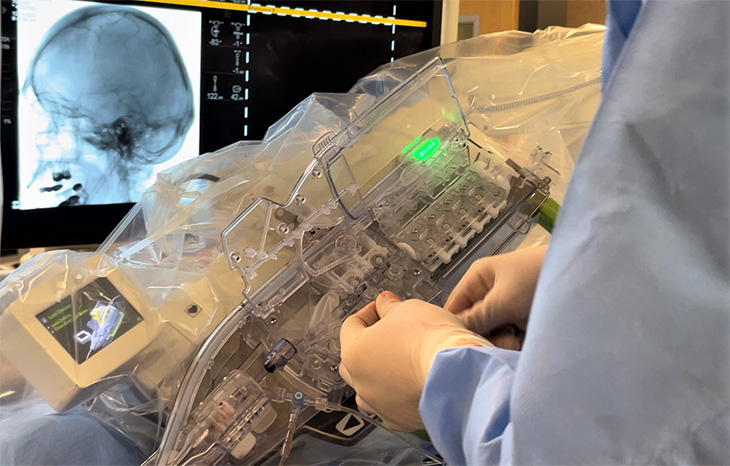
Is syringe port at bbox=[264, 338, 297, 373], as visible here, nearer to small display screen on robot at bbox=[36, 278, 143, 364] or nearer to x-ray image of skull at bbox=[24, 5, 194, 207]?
small display screen on robot at bbox=[36, 278, 143, 364]

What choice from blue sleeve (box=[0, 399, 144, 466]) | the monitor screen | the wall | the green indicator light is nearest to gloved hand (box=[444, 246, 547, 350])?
the green indicator light

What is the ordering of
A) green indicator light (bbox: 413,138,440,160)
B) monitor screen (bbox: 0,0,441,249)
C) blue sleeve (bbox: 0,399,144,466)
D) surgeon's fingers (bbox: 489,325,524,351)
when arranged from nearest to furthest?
blue sleeve (bbox: 0,399,144,466)
surgeon's fingers (bbox: 489,325,524,351)
green indicator light (bbox: 413,138,440,160)
monitor screen (bbox: 0,0,441,249)

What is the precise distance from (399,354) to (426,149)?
0.47 metres

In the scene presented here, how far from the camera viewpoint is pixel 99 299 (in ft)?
2.94

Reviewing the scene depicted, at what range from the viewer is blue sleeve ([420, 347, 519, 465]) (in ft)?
1.82

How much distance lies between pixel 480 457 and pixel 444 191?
58cm

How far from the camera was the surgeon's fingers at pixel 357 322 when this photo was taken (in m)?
0.84

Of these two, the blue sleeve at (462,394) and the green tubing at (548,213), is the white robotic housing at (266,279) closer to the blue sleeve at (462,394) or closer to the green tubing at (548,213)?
the green tubing at (548,213)

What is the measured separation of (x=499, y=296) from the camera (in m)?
0.91

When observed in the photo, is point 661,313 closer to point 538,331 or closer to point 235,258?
point 538,331

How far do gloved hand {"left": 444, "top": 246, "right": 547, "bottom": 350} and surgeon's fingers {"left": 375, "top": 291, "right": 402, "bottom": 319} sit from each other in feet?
0.39

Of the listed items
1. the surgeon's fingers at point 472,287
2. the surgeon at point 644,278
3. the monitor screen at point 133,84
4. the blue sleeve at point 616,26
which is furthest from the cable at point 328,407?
the monitor screen at point 133,84

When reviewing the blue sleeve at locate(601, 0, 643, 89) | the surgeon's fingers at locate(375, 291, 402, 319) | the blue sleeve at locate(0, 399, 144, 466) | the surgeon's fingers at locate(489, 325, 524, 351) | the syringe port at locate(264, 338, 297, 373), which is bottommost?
the blue sleeve at locate(0, 399, 144, 466)

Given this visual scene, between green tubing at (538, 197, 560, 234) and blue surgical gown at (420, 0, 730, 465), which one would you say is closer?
blue surgical gown at (420, 0, 730, 465)
